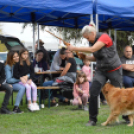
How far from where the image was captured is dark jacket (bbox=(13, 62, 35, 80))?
585cm

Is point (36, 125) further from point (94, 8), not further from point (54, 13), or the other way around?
point (54, 13)

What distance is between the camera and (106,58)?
162 inches

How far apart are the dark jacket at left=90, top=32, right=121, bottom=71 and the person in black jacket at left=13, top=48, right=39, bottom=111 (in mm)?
2104

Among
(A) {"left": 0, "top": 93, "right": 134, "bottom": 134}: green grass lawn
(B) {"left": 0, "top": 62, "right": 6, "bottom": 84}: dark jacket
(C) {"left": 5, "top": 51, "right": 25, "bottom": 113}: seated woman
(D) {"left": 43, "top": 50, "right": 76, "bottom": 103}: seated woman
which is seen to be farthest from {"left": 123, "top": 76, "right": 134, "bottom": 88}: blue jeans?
(B) {"left": 0, "top": 62, "right": 6, "bottom": 84}: dark jacket

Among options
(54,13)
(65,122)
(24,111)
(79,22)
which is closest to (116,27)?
(79,22)

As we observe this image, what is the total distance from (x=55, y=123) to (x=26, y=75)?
175cm

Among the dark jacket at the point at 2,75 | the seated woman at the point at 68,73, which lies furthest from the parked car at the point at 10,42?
the dark jacket at the point at 2,75

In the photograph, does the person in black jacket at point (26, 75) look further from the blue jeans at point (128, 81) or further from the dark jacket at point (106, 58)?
the dark jacket at point (106, 58)

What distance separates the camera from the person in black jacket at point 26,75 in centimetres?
574

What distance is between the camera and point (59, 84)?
20.9ft

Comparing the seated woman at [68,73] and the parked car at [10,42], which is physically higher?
the parked car at [10,42]

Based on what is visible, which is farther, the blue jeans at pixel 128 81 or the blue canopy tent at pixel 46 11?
the blue jeans at pixel 128 81

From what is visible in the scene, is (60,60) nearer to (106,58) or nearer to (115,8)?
(115,8)

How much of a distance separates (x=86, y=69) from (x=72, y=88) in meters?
0.80
